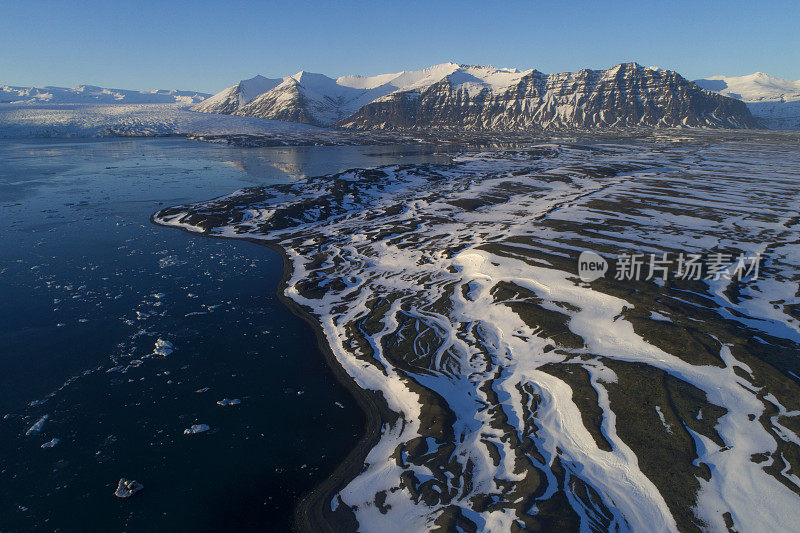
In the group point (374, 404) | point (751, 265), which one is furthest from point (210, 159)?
point (751, 265)

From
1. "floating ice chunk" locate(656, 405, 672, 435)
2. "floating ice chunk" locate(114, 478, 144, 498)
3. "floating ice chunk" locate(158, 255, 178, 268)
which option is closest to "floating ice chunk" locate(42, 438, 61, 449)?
"floating ice chunk" locate(114, 478, 144, 498)

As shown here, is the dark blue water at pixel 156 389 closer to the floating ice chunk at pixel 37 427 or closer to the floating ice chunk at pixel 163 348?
the floating ice chunk at pixel 37 427

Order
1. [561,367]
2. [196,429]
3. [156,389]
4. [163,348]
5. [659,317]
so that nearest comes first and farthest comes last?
1. [196,429]
2. [156,389]
3. [561,367]
4. [659,317]
5. [163,348]

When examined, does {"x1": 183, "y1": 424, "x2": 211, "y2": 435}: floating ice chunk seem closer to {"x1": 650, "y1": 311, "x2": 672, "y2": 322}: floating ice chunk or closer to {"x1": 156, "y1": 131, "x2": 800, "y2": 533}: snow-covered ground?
{"x1": 156, "y1": 131, "x2": 800, "y2": 533}: snow-covered ground

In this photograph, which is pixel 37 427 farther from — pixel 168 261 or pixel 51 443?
pixel 168 261

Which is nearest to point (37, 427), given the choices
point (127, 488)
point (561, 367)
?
point (127, 488)
